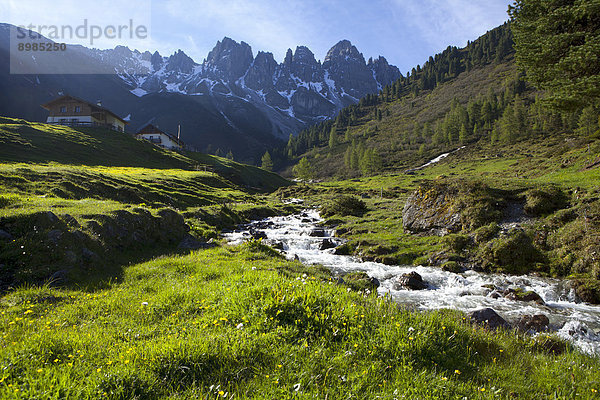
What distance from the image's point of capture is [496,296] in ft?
39.4

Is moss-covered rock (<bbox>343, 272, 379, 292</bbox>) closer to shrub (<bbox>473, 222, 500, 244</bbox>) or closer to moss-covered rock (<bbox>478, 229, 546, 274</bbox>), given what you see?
moss-covered rock (<bbox>478, 229, 546, 274</bbox>)

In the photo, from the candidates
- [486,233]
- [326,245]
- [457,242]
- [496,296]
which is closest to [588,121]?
[486,233]

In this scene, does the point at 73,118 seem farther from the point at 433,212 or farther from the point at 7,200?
the point at 433,212

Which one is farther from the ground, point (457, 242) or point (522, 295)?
point (457, 242)

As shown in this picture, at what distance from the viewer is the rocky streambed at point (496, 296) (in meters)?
8.99

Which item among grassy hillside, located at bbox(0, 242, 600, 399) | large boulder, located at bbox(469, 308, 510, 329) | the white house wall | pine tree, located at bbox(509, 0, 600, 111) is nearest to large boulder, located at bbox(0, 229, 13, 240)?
grassy hillside, located at bbox(0, 242, 600, 399)

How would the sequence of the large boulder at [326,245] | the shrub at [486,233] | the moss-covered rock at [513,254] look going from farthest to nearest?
the large boulder at [326,245]
the shrub at [486,233]
the moss-covered rock at [513,254]

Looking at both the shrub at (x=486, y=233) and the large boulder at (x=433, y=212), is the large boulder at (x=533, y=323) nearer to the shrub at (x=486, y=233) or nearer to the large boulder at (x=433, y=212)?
the shrub at (x=486, y=233)

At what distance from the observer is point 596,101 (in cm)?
1775

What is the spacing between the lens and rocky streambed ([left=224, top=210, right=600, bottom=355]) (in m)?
8.99

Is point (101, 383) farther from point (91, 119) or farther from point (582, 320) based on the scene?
point (91, 119)

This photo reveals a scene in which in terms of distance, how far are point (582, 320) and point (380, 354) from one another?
9794 millimetres

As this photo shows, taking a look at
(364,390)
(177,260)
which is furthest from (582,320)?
(177,260)

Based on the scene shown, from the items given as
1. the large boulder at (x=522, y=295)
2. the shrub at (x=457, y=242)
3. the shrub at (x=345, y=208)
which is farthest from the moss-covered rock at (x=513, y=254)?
the shrub at (x=345, y=208)
